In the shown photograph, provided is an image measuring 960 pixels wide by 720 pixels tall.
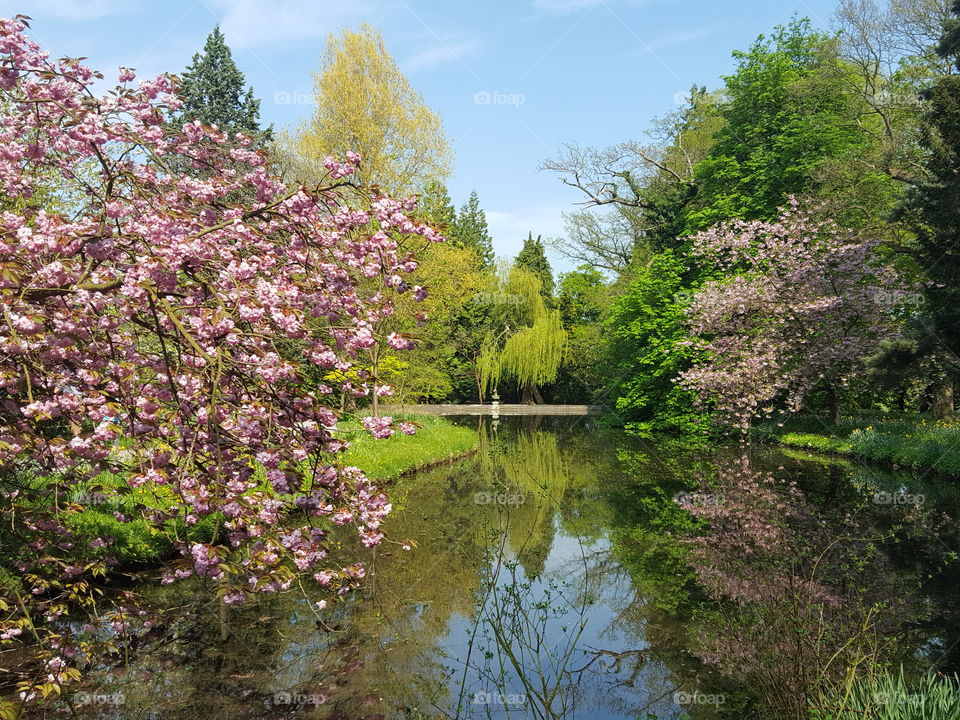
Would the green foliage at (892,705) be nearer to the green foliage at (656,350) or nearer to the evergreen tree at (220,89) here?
the green foliage at (656,350)

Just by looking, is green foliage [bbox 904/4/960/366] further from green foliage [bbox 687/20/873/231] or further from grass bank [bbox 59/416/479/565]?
grass bank [bbox 59/416/479/565]

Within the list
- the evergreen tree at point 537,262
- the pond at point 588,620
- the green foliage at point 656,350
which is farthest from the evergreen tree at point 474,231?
the pond at point 588,620

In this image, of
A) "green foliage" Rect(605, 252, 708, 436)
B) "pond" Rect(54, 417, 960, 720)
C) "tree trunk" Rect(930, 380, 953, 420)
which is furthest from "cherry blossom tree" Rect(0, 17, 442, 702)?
"green foliage" Rect(605, 252, 708, 436)

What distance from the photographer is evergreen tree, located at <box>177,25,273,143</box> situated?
43719 millimetres

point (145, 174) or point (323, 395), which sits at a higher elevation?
point (145, 174)

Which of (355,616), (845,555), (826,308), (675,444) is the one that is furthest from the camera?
(675,444)

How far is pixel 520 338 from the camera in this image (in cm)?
4669

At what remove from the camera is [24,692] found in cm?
549

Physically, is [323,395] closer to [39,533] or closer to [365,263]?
[365,263]

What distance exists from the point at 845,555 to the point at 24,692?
33.9 feet

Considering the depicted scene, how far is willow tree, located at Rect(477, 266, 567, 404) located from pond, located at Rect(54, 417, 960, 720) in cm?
3103

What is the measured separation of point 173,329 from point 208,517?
4966 mm

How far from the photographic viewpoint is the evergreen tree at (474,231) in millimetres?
55156

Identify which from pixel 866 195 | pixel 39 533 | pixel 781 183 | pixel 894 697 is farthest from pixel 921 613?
pixel 781 183
